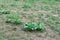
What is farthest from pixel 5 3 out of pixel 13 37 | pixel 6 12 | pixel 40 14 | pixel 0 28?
pixel 13 37

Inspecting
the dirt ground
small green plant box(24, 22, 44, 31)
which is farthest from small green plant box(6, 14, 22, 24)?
small green plant box(24, 22, 44, 31)

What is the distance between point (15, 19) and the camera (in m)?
5.92

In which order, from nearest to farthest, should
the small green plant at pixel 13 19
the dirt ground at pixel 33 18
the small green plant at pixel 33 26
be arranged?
1. the dirt ground at pixel 33 18
2. the small green plant at pixel 33 26
3. the small green plant at pixel 13 19

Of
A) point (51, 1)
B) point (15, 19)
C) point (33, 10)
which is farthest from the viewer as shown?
point (51, 1)

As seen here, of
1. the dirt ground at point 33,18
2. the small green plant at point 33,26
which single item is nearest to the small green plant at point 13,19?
the dirt ground at point 33,18

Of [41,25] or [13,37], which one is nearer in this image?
[13,37]

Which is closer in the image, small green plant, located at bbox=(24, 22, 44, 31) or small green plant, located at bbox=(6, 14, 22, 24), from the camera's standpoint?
small green plant, located at bbox=(24, 22, 44, 31)

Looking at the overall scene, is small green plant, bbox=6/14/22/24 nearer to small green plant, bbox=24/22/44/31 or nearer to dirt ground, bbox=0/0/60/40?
dirt ground, bbox=0/0/60/40

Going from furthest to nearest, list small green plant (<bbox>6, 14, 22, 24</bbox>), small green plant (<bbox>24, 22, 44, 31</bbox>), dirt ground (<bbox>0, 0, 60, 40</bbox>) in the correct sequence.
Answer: small green plant (<bbox>6, 14, 22, 24</bbox>)
small green plant (<bbox>24, 22, 44, 31</bbox>)
dirt ground (<bbox>0, 0, 60, 40</bbox>)

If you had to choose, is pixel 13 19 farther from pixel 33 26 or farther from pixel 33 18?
pixel 33 26

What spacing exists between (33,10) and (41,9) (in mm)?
346

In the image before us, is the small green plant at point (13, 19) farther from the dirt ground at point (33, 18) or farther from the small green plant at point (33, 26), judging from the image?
the small green plant at point (33, 26)

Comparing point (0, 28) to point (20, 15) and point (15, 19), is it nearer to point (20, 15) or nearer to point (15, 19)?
point (15, 19)

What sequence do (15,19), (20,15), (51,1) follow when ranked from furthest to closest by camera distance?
(51,1)
(20,15)
(15,19)
